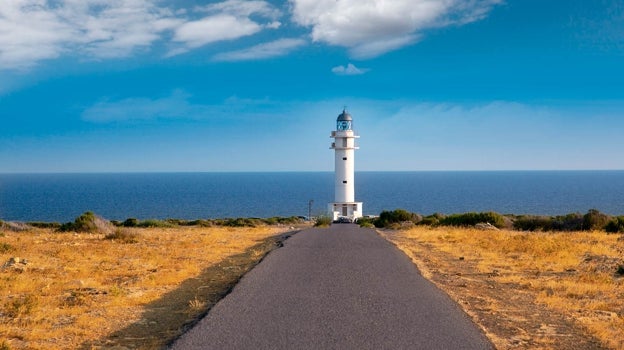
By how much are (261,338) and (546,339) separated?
5.33m

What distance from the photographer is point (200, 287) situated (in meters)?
16.1

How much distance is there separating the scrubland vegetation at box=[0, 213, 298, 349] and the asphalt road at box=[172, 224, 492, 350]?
901mm

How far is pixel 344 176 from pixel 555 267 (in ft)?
135

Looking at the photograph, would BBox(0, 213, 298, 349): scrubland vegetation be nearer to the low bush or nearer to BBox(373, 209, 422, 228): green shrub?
the low bush

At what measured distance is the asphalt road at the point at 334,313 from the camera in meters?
9.62

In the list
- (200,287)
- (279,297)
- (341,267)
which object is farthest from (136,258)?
(279,297)

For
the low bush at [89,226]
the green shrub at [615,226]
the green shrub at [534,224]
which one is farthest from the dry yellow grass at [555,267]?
the low bush at [89,226]

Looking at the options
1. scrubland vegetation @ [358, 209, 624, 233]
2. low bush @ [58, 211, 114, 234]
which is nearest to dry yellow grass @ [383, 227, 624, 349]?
scrubland vegetation @ [358, 209, 624, 233]

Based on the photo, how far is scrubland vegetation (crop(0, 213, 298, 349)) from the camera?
439 inches

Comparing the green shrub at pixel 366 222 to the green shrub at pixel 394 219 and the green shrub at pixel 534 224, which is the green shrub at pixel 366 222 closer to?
the green shrub at pixel 394 219

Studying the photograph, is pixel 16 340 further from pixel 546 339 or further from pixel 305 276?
pixel 546 339

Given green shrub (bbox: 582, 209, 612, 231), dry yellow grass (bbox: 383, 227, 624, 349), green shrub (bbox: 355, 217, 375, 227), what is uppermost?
green shrub (bbox: 582, 209, 612, 231)

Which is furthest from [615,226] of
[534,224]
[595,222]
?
[534,224]

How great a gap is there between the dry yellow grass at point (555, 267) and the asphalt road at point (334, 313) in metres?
1.20
